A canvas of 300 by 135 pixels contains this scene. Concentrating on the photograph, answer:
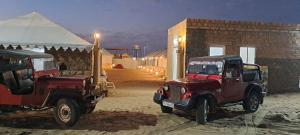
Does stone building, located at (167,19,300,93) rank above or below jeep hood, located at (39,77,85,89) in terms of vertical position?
above

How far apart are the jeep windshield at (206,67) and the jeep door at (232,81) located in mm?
220

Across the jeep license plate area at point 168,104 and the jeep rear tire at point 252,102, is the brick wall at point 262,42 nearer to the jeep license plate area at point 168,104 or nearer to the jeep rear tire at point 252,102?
the jeep rear tire at point 252,102

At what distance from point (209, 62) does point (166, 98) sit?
6.62 feet

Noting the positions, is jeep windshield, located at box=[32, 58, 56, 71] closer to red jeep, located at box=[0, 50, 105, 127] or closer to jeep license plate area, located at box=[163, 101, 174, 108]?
red jeep, located at box=[0, 50, 105, 127]

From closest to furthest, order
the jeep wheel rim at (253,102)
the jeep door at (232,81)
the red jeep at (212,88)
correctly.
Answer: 1. the red jeep at (212,88)
2. the jeep door at (232,81)
3. the jeep wheel rim at (253,102)

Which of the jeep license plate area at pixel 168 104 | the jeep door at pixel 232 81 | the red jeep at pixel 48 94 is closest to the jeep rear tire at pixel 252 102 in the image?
the jeep door at pixel 232 81

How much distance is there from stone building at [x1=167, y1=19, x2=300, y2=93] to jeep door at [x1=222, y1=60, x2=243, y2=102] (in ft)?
22.8

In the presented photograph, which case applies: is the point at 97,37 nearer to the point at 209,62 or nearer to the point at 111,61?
the point at 209,62

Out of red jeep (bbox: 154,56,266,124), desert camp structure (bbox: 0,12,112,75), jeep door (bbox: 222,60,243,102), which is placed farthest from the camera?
desert camp structure (bbox: 0,12,112,75)

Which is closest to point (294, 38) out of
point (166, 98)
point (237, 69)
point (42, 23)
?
point (237, 69)

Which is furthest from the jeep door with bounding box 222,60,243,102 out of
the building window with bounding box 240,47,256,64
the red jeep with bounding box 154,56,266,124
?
the building window with bounding box 240,47,256,64

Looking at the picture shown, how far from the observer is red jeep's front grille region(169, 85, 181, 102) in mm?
10827

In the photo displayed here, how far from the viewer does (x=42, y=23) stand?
16.7 meters

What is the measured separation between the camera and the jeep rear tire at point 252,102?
41.7 feet
